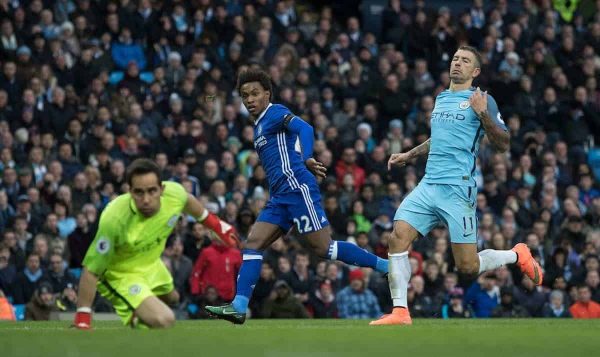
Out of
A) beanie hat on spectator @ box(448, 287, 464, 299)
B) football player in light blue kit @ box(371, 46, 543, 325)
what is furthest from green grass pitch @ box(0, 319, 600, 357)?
beanie hat on spectator @ box(448, 287, 464, 299)

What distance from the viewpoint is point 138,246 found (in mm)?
10461

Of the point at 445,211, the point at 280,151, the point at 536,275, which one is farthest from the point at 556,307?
the point at 280,151

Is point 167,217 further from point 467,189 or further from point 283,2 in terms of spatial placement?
point 283,2

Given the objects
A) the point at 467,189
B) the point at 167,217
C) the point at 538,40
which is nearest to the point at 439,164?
the point at 467,189

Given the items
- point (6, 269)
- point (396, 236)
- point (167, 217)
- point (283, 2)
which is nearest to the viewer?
point (167, 217)

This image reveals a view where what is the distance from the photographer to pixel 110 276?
10.7 m

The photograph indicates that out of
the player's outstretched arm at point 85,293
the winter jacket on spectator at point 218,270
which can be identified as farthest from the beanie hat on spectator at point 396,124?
the player's outstretched arm at point 85,293

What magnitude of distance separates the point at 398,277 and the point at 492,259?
3.41 ft

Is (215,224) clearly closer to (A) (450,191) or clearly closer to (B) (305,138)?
(B) (305,138)

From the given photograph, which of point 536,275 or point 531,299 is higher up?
point 536,275

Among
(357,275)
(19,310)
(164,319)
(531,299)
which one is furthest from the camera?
(531,299)

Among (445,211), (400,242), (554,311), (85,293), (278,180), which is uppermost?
(278,180)

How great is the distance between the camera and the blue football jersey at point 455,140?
1252cm

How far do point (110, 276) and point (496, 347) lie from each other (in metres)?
3.07
